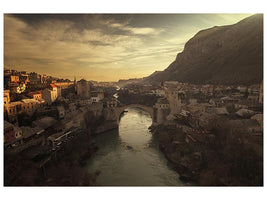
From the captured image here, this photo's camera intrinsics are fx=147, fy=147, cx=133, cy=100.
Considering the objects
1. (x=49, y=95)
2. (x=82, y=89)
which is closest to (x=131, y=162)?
(x=49, y=95)

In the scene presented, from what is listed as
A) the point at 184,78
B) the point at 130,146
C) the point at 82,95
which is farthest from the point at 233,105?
the point at 184,78

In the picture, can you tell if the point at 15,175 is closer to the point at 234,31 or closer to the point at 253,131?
the point at 253,131

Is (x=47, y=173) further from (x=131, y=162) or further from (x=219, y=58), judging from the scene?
(x=219, y=58)

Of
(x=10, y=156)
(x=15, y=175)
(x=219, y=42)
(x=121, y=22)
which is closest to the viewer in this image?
(x=15, y=175)

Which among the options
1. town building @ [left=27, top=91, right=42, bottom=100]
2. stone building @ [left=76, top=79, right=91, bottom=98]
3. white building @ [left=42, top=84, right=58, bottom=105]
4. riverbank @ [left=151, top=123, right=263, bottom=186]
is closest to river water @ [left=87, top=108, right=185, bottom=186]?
riverbank @ [left=151, top=123, right=263, bottom=186]

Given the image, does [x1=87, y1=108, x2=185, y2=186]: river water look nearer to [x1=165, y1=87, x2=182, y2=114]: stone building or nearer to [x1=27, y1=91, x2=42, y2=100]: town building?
[x1=165, y1=87, x2=182, y2=114]: stone building

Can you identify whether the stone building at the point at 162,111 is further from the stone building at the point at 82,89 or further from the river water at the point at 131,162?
the stone building at the point at 82,89
